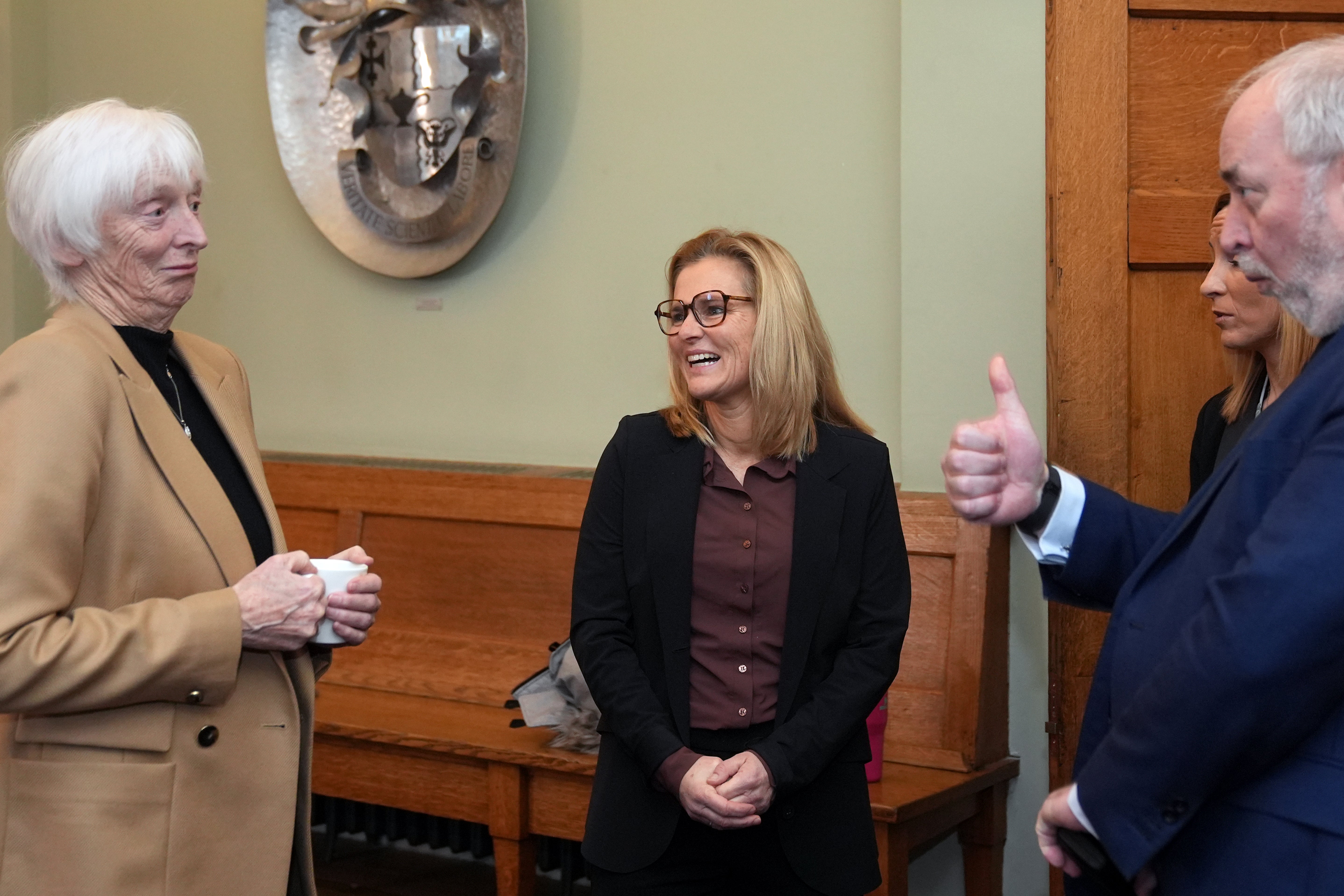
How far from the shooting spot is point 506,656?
375 cm

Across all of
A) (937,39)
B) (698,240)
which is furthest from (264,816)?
(937,39)

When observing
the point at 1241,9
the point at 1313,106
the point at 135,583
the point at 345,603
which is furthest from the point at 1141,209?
the point at 135,583

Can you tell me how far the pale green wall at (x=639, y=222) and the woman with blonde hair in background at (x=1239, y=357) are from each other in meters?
0.57

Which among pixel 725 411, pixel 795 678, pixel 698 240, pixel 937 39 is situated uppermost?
pixel 937 39

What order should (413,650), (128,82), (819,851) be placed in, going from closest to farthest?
(819,851)
(413,650)
(128,82)

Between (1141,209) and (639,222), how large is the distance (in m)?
1.56

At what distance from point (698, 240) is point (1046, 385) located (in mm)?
1233

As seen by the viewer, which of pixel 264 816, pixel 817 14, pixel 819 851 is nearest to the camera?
pixel 264 816

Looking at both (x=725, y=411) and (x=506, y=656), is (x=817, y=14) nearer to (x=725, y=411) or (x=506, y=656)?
(x=725, y=411)

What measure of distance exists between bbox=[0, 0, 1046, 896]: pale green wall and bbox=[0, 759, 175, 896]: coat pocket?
2235 mm

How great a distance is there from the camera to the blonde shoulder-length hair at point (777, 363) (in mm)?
2311

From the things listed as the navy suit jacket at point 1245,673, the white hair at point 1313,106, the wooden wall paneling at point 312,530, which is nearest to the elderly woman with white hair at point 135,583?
the navy suit jacket at point 1245,673

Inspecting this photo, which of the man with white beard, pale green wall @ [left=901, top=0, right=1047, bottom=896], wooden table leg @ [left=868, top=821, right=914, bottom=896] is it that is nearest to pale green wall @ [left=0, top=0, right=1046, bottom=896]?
pale green wall @ [left=901, top=0, right=1047, bottom=896]

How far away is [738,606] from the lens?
86.0 inches
